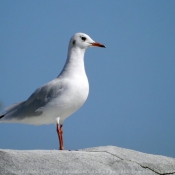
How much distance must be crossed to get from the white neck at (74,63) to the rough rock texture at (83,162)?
146 centimetres

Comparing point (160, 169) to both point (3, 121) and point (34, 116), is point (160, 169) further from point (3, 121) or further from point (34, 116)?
point (3, 121)

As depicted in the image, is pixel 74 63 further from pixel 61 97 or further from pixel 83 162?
pixel 83 162

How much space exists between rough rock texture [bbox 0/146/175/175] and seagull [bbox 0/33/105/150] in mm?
891

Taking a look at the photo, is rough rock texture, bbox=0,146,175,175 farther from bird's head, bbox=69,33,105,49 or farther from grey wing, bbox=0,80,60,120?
bird's head, bbox=69,33,105,49

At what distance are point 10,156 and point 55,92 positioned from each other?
1.90 m

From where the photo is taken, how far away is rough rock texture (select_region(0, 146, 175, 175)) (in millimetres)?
6516

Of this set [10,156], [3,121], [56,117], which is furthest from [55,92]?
[10,156]

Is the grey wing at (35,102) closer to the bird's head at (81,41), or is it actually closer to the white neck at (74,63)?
the white neck at (74,63)

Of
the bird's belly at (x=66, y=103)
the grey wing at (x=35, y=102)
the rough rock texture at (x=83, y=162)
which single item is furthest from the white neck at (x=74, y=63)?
the rough rock texture at (x=83, y=162)

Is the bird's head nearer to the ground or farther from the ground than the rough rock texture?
farther from the ground

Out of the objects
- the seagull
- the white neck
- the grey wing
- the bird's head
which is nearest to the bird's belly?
the seagull

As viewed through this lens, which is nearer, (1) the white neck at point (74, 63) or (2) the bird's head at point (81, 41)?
(1) the white neck at point (74, 63)

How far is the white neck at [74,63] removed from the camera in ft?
27.4

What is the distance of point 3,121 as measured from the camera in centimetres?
865
